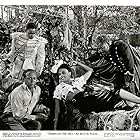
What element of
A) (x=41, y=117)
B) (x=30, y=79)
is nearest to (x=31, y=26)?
(x=30, y=79)

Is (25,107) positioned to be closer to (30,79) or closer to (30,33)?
(30,79)

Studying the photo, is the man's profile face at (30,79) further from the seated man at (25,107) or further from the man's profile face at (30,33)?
the man's profile face at (30,33)

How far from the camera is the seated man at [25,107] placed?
0.79 m

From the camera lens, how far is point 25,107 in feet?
2.59

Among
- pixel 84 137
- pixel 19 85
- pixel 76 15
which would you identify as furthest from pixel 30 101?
pixel 76 15

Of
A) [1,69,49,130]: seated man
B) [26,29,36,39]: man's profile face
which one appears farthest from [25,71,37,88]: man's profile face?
[26,29,36,39]: man's profile face

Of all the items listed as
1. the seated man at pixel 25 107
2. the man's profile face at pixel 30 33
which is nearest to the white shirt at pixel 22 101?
the seated man at pixel 25 107

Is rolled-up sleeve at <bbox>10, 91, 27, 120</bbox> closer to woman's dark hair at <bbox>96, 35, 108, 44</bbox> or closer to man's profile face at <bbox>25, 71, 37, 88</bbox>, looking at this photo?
man's profile face at <bbox>25, 71, 37, 88</bbox>

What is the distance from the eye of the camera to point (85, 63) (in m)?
0.79

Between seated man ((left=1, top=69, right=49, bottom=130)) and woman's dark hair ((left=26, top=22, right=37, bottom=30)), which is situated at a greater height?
woman's dark hair ((left=26, top=22, right=37, bottom=30))

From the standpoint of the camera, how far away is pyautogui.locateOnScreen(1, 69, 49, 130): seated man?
2.58 ft

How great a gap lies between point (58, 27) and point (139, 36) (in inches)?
10.6

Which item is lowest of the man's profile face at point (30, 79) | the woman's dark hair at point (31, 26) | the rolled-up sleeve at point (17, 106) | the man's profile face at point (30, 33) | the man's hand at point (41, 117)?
the man's hand at point (41, 117)

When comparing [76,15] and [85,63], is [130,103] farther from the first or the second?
[76,15]
